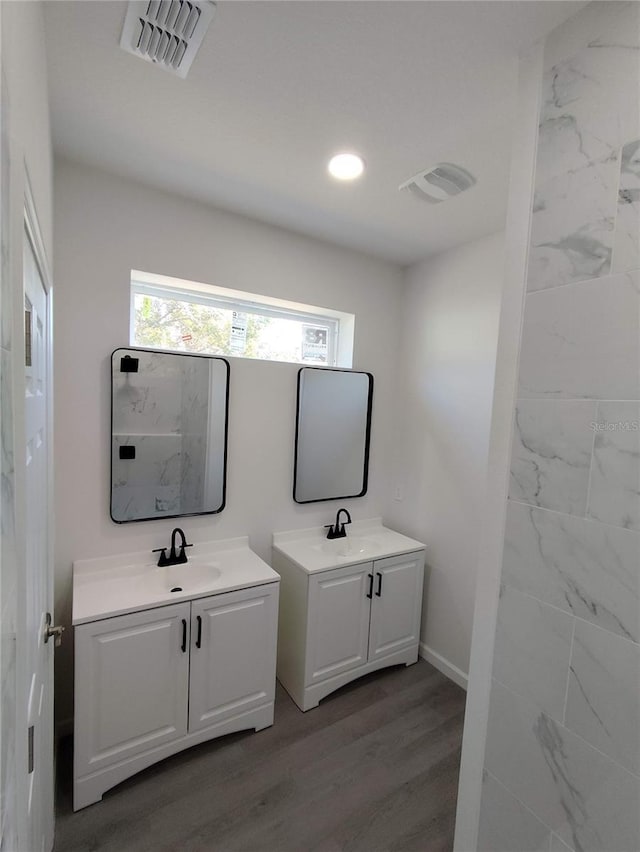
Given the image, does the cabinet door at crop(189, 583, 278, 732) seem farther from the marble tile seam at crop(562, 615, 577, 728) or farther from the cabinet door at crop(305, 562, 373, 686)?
the marble tile seam at crop(562, 615, 577, 728)

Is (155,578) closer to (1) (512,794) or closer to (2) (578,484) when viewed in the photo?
(1) (512,794)

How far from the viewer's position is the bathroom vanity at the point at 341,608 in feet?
6.76

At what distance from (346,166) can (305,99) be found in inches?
14.7

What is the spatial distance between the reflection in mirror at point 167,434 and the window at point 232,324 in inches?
6.9

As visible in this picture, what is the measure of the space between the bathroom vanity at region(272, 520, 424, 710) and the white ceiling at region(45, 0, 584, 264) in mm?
1896

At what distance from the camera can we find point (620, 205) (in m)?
0.88

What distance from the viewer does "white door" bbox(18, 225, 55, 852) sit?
83 cm

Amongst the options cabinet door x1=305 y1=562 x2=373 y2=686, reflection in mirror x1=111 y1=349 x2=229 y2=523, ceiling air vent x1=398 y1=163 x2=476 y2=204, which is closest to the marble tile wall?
ceiling air vent x1=398 y1=163 x2=476 y2=204

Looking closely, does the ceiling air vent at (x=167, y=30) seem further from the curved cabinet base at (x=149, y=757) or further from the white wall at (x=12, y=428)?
the curved cabinet base at (x=149, y=757)

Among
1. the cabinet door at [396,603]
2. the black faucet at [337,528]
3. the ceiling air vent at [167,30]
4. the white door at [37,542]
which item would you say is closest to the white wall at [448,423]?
the cabinet door at [396,603]

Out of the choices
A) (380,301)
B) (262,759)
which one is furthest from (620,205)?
(262,759)

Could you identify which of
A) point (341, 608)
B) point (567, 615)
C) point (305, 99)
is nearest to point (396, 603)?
point (341, 608)

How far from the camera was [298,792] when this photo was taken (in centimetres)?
162

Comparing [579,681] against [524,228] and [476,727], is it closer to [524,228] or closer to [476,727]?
[476,727]
